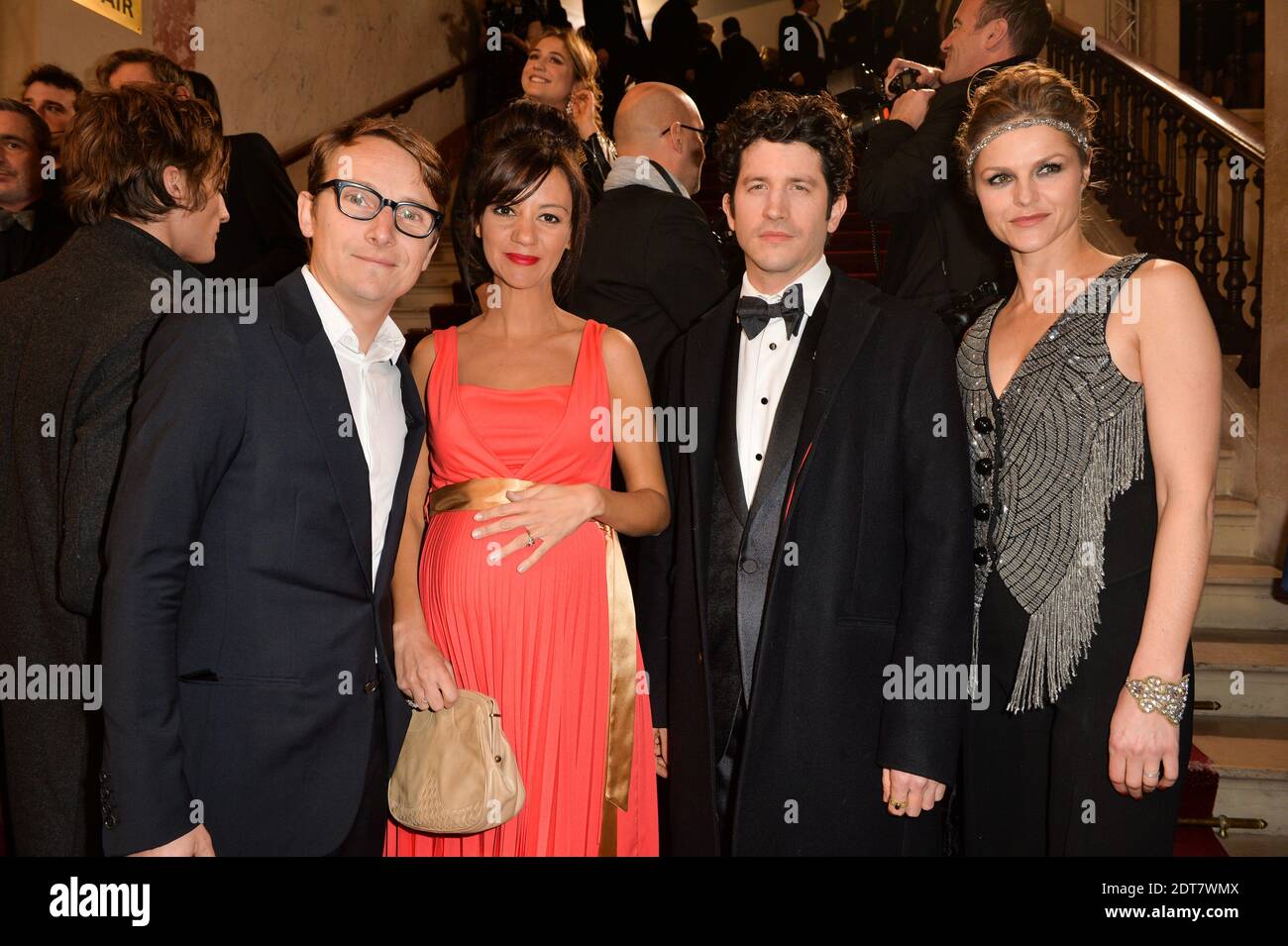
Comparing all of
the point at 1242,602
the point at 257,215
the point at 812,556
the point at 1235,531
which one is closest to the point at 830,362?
the point at 812,556

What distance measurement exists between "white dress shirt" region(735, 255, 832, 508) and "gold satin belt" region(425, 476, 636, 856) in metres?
0.36

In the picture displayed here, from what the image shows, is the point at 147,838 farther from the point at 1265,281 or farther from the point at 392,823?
the point at 1265,281

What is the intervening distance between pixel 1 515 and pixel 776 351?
1720 millimetres

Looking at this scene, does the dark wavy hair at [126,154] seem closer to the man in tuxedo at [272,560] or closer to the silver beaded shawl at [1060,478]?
the man in tuxedo at [272,560]

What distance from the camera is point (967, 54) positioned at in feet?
10.4

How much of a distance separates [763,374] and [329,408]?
35.4 inches

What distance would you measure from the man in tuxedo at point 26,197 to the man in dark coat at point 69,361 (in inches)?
59.4

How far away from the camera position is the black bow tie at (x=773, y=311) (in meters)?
2.29

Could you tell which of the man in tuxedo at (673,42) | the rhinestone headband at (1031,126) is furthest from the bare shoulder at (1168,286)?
the man in tuxedo at (673,42)

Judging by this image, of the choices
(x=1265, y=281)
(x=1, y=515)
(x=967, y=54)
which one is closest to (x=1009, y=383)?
(x=967, y=54)

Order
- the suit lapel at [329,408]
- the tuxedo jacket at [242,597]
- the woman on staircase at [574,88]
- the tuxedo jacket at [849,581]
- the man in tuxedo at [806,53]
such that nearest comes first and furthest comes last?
the tuxedo jacket at [242,597]
the suit lapel at [329,408]
the tuxedo jacket at [849,581]
the woman on staircase at [574,88]
the man in tuxedo at [806,53]

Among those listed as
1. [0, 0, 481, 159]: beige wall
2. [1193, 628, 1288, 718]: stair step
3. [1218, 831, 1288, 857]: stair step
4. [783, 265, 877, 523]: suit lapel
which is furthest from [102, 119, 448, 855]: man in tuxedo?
[0, 0, 481, 159]: beige wall

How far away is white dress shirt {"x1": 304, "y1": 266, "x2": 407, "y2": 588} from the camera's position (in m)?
2.06
